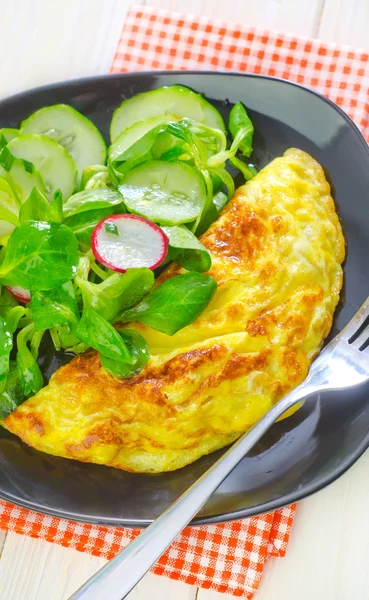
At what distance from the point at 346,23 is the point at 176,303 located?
2.16 meters

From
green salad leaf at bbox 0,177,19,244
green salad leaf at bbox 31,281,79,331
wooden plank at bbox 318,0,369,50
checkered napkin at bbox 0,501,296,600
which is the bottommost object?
checkered napkin at bbox 0,501,296,600

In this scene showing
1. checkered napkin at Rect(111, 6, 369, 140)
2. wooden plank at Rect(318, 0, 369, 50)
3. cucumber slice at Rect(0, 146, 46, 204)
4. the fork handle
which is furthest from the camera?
wooden plank at Rect(318, 0, 369, 50)

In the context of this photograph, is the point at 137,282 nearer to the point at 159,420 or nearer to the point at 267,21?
the point at 159,420

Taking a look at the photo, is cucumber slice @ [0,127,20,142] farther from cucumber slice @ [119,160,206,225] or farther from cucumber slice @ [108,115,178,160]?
cucumber slice @ [119,160,206,225]

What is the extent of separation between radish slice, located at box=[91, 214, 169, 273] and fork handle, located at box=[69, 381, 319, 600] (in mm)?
781

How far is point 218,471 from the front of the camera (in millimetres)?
2684

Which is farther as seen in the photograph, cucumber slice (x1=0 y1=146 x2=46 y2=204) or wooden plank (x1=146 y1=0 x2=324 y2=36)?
wooden plank (x1=146 y1=0 x2=324 y2=36)

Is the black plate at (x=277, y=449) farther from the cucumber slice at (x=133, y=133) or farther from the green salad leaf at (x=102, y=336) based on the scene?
the green salad leaf at (x=102, y=336)

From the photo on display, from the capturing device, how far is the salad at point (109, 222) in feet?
9.37

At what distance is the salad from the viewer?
2855 mm

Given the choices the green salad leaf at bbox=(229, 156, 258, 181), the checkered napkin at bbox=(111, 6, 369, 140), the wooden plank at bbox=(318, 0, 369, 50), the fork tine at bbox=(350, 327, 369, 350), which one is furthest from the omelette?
the wooden plank at bbox=(318, 0, 369, 50)

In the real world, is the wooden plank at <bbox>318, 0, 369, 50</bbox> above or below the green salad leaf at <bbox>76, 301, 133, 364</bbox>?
above

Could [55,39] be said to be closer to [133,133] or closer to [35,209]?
[133,133]

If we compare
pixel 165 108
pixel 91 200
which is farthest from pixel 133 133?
→ pixel 91 200
